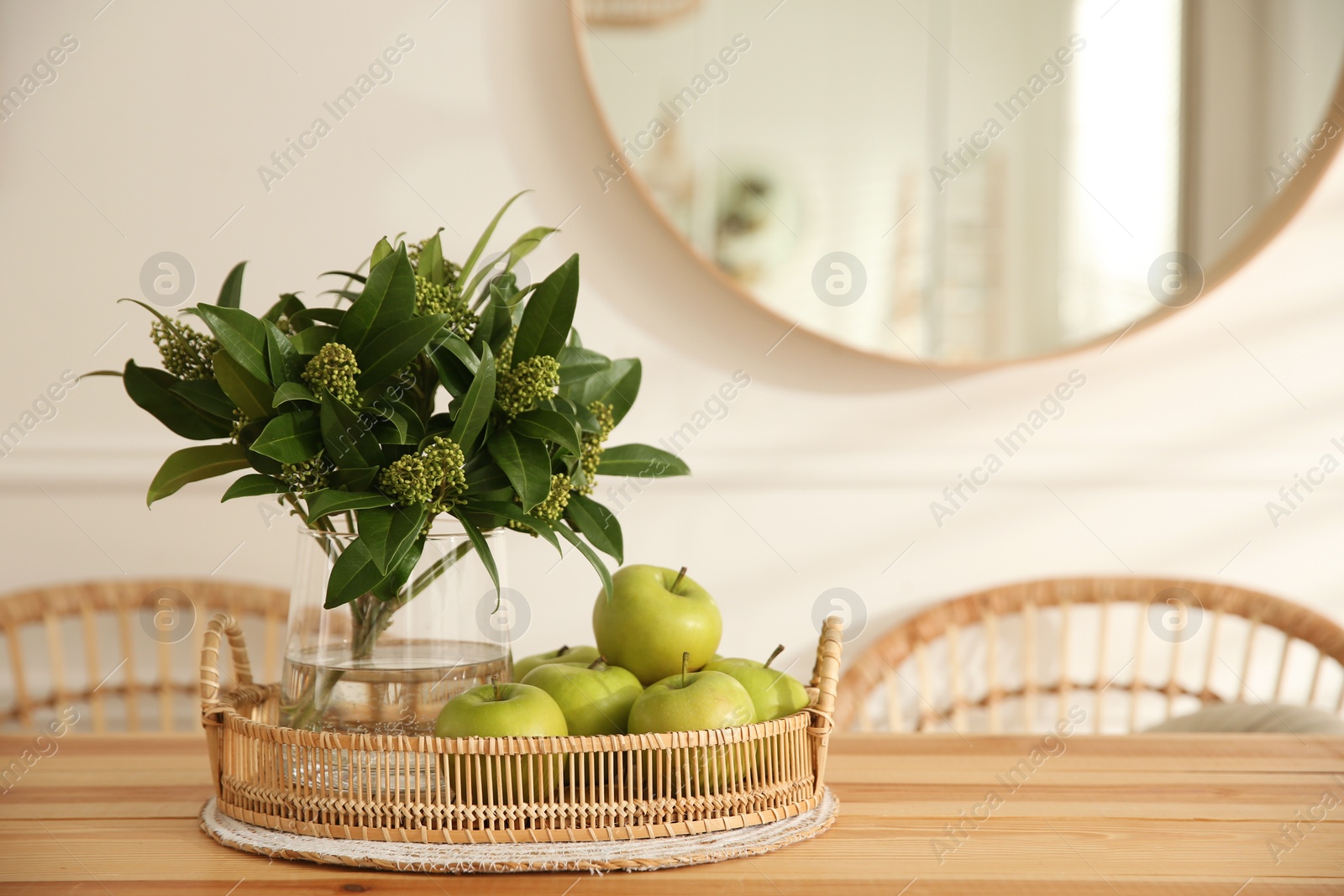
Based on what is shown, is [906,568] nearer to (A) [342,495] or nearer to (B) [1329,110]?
(B) [1329,110]

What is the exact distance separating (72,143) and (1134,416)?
5.37 feet

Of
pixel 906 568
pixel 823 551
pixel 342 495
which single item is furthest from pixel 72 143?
pixel 906 568

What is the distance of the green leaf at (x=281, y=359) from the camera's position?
2.08ft

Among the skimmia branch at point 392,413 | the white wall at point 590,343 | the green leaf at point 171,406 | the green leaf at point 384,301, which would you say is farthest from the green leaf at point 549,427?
the white wall at point 590,343

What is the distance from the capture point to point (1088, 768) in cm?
93

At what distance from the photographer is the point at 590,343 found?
4.88 feet

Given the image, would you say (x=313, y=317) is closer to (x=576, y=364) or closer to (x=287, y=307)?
(x=287, y=307)

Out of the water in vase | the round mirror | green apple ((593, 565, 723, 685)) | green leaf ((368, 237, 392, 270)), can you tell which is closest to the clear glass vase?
the water in vase

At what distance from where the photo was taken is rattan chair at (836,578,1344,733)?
143 centimetres

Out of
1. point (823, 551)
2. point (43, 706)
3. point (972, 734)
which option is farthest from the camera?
point (823, 551)

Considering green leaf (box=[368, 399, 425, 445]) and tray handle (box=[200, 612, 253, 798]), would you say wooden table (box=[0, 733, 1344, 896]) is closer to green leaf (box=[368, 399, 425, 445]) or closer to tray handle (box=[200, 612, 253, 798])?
tray handle (box=[200, 612, 253, 798])

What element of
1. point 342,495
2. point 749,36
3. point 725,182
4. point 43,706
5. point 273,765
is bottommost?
point 43,706

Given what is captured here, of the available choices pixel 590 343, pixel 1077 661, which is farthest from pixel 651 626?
pixel 1077 661

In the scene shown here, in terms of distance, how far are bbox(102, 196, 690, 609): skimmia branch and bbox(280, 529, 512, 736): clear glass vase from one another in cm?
2
